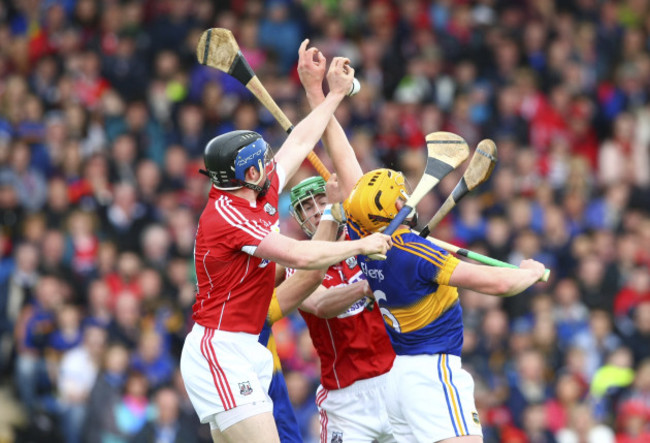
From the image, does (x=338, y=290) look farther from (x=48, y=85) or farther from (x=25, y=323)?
(x=48, y=85)

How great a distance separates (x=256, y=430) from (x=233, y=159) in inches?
57.4

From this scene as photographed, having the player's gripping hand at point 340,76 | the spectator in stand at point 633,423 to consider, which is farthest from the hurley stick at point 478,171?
the spectator in stand at point 633,423

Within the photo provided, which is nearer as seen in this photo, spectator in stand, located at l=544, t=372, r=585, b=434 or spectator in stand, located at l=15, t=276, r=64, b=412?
spectator in stand, located at l=15, t=276, r=64, b=412

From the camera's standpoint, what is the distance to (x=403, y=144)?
13.5 m

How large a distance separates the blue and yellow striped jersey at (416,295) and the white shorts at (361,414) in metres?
0.63

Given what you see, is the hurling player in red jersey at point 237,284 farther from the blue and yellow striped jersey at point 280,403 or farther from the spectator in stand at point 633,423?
the spectator in stand at point 633,423

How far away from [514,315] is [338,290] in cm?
577

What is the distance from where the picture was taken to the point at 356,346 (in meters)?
6.87

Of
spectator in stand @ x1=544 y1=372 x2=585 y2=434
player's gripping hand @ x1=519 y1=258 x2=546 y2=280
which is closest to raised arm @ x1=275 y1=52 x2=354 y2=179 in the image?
player's gripping hand @ x1=519 y1=258 x2=546 y2=280

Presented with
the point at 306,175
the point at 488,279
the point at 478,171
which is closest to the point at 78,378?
the point at 306,175

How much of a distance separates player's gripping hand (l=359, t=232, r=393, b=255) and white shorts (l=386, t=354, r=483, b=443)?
754mm

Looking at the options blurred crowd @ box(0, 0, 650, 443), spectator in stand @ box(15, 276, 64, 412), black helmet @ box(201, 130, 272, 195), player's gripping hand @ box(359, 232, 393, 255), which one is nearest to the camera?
player's gripping hand @ box(359, 232, 393, 255)

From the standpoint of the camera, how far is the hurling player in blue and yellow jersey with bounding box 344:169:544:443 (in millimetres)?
5969

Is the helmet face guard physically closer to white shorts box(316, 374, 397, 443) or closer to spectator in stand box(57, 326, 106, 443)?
white shorts box(316, 374, 397, 443)
